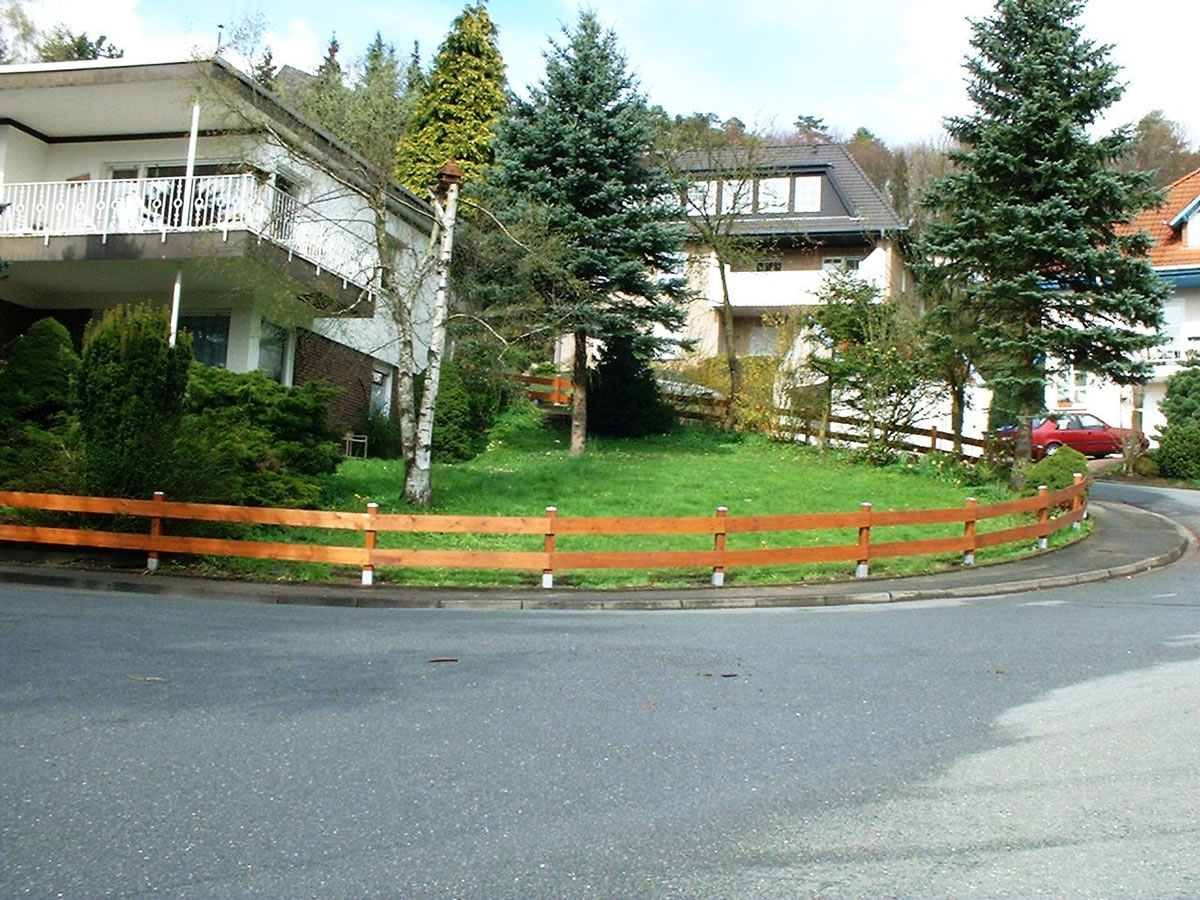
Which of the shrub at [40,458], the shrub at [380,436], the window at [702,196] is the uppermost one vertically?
the window at [702,196]

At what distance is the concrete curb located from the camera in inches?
548

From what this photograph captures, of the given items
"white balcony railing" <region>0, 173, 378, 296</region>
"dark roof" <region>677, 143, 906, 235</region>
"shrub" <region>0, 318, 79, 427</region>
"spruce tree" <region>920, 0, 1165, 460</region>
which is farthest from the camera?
"dark roof" <region>677, 143, 906, 235</region>

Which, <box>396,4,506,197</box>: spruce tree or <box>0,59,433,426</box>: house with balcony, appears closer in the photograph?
<box>0,59,433,426</box>: house with balcony

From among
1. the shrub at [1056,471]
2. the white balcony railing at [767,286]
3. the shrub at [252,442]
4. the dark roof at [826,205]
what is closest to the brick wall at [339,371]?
the shrub at [252,442]

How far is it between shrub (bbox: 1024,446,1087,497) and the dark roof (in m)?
19.2

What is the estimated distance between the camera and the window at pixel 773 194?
41.5 m

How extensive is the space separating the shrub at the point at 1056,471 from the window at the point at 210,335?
1596 cm

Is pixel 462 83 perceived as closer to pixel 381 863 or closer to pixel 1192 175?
pixel 1192 175

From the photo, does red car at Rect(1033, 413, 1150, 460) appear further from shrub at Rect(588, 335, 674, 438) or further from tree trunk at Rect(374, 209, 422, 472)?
tree trunk at Rect(374, 209, 422, 472)

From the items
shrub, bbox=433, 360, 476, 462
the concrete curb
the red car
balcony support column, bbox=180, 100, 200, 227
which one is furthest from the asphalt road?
the red car

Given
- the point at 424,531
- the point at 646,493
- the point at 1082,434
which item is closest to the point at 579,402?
the point at 646,493

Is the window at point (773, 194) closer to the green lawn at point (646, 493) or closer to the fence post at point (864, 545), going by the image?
the green lawn at point (646, 493)

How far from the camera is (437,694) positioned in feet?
25.2

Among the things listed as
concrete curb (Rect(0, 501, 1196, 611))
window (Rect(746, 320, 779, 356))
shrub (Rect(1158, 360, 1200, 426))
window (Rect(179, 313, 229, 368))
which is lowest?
concrete curb (Rect(0, 501, 1196, 611))
